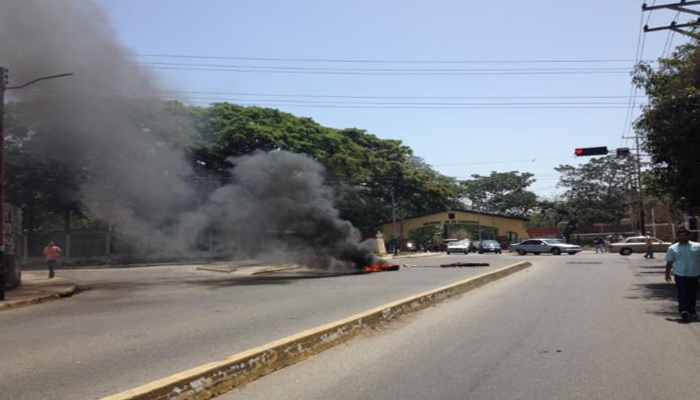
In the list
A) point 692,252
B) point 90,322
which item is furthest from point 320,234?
point 692,252

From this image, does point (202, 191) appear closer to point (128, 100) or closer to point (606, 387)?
point (128, 100)

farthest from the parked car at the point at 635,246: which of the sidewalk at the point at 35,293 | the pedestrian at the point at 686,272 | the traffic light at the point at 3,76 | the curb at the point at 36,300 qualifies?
the traffic light at the point at 3,76

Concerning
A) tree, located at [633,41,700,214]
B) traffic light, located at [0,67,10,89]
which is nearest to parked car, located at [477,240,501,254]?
tree, located at [633,41,700,214]

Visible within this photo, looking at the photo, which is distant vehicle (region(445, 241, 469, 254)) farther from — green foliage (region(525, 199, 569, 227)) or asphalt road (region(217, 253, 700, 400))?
asphalt road (region(217, 253, 700, 400))

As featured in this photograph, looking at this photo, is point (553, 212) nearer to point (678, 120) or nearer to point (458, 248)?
point (458, 248)

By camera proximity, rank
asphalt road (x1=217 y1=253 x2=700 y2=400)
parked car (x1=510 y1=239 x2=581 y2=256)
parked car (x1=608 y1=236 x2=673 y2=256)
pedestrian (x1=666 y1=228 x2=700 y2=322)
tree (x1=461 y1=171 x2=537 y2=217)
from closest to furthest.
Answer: asphalt road (x1=217 y1=253 x2=700 y2=400)
pedestrian (x1=666 y1=228 x2=700 y2=322)
parked car (x1=608 y1=236 x2=673 y2=256)
parked car (x1=510 y1=239 x2=581 y2=256)
tree (x1=461 y1=171 x2=537 y2=217)

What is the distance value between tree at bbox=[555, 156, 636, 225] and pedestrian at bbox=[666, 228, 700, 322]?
59.4 meters

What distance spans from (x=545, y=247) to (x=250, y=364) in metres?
38.2

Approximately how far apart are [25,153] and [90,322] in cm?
2405

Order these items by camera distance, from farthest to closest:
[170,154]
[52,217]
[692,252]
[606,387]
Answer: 1. [52,217]
2. [170,154]
3. [692,252]
4. [606,387]

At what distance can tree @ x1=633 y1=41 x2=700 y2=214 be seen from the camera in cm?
1233

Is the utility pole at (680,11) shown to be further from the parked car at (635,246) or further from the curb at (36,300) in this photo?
the parked car at (635,246)

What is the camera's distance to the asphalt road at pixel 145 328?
236 inches

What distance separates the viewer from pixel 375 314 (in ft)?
29.9
